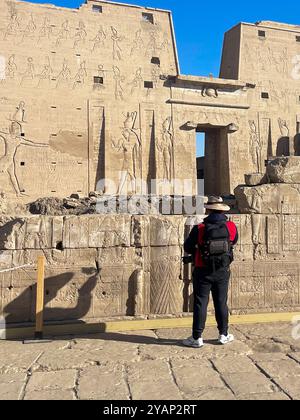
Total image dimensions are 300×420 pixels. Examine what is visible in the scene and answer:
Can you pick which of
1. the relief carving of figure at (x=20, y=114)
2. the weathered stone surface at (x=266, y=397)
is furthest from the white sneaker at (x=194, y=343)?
the relief carving of figure at (x=20, y=114)

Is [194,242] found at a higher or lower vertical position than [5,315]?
higher

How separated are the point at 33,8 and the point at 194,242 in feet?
50.4

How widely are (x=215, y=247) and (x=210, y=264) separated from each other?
0.18 metres

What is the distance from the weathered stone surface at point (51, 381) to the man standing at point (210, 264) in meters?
1.20

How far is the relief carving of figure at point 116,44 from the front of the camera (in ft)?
52.5

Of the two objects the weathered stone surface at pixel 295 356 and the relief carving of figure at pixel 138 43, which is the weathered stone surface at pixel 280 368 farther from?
the relief carving of figure at pixel 138 43

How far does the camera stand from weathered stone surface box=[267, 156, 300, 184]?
211 inches

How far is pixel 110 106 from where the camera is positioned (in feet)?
51.7

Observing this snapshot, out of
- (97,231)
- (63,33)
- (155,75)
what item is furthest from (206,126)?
(97,231)

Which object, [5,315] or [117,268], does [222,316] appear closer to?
[117,268]

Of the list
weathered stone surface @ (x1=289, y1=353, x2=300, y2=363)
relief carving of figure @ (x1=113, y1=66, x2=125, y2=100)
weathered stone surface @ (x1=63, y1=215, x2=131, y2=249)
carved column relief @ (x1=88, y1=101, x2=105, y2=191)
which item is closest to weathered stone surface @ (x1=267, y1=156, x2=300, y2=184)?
weathered stone surface @ (x1=63, y1=215, x2=131, y2=249)

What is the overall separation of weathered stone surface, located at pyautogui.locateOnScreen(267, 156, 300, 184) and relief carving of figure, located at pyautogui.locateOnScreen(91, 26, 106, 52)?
41.7ft
